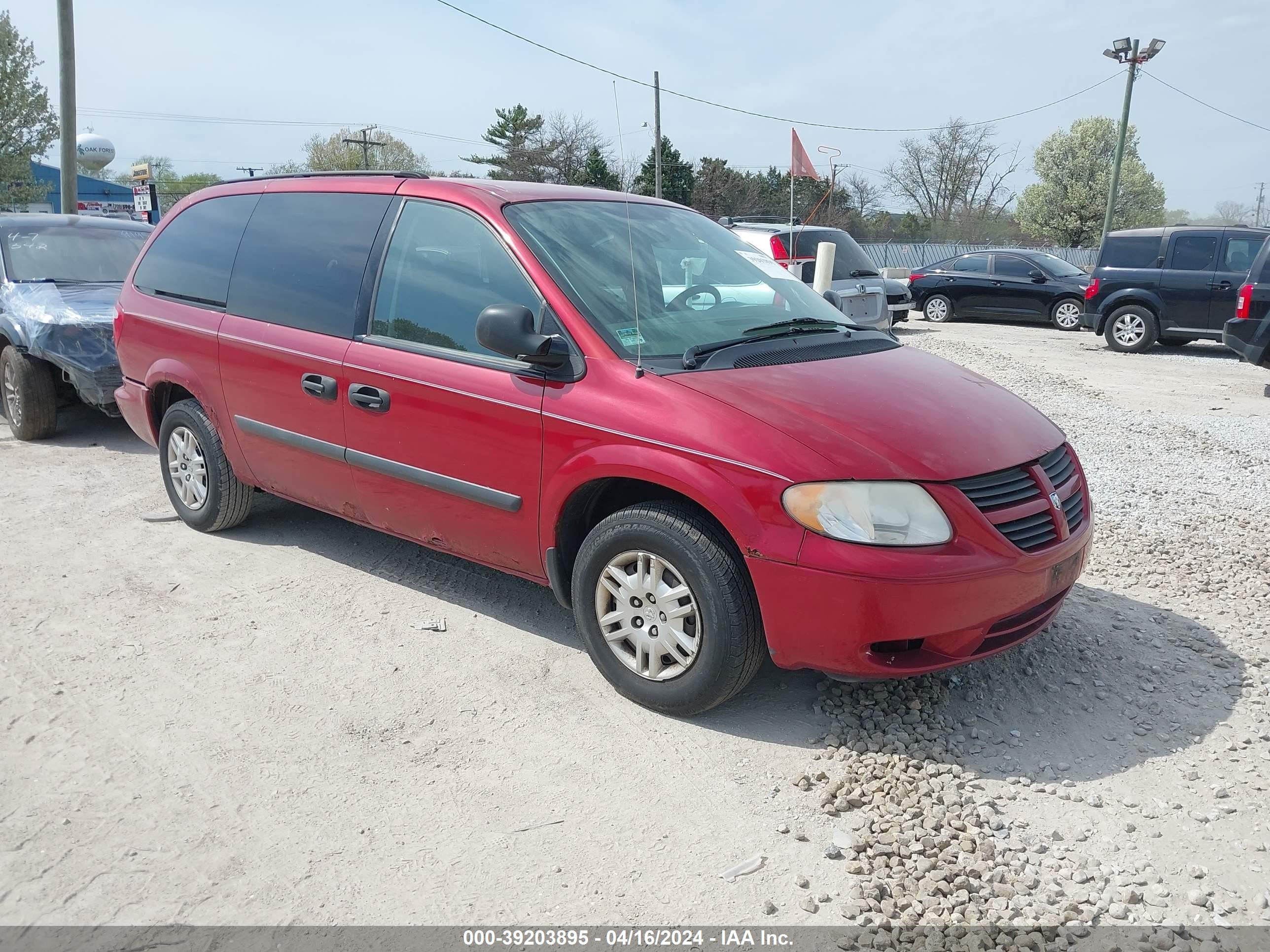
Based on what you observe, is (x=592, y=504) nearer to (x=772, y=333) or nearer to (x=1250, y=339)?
(x=772, y=333)

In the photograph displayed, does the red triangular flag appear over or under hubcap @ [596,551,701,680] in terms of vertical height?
over

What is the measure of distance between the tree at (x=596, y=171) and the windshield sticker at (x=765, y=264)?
102 feet

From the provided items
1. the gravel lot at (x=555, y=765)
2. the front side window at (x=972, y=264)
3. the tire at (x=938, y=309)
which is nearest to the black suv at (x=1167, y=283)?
the front side window at (x=972, y=264)

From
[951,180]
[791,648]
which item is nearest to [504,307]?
[791,648]

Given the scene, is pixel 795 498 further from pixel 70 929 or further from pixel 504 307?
pixel 70 929

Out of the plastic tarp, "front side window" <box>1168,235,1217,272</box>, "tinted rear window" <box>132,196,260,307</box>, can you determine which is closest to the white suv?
"front side window" <box>1168,235,1217,272</box>

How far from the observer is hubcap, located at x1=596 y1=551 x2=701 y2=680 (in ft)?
10.9

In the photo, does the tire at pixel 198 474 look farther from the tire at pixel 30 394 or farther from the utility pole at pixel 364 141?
the utility pole at pixel 364 141

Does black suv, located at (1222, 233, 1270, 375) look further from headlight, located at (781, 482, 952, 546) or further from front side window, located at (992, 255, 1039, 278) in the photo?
headlight, located at (781, 482, 952, 546)

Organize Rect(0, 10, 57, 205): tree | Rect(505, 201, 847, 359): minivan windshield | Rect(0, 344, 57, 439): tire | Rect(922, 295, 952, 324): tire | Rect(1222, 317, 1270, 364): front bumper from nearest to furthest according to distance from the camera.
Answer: Rect(505, 201, 847, 359): minivan windshield, Rect(0, 344, 57, 439): tire, Rect(1222, 317, 1270, 364): front bumper, Rect(922, 295, 952, 324): tire, Rect(0, 10, 57, 205): tree

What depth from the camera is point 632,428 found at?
3.33 meters

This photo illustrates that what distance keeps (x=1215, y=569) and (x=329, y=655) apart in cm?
432

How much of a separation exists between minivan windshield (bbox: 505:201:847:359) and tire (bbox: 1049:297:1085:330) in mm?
15005

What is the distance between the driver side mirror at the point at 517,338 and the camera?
11.2 ft
